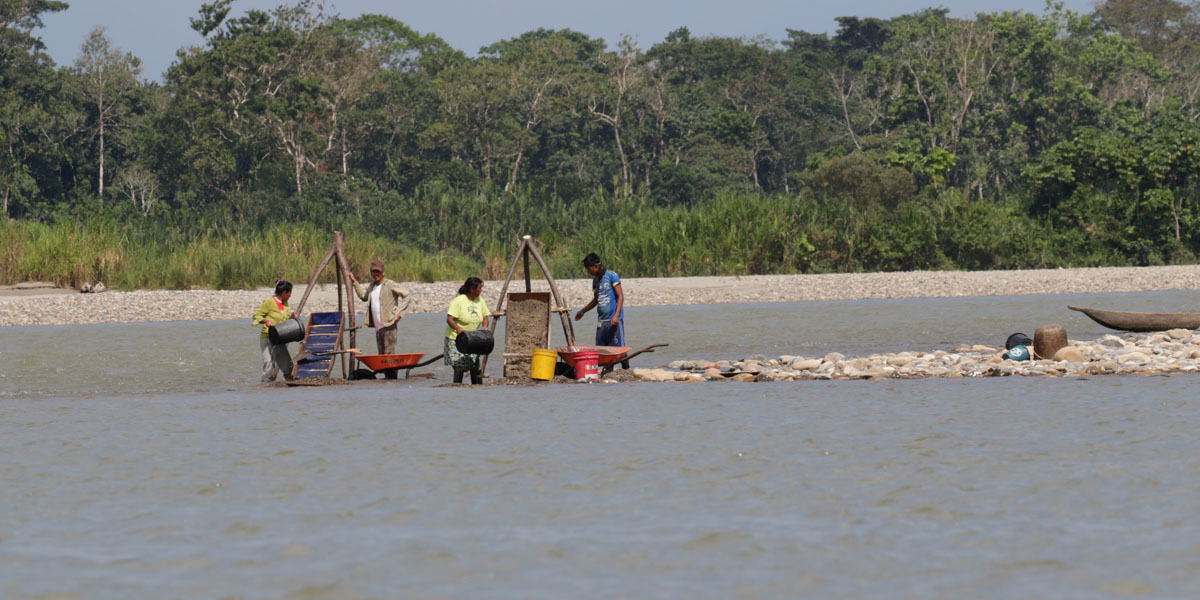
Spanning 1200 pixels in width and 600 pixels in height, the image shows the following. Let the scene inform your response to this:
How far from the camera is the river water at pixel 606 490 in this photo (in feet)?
19.1

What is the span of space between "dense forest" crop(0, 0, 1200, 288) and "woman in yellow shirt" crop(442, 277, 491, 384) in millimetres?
16128

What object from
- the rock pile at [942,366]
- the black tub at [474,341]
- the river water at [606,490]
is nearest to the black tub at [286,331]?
the river water at [606,490]

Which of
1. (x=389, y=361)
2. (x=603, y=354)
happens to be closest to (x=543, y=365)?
(x=603, y=354)

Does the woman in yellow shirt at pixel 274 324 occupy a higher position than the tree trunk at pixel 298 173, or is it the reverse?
the tree trunk at pixel 298 173

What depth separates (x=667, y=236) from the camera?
105 feet

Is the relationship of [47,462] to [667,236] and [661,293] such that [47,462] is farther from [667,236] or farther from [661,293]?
[667,236]

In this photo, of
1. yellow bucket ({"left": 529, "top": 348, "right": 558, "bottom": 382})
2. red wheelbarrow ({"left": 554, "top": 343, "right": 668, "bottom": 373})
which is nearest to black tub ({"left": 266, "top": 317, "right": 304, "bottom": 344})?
yellow bucket ({"left": 529, "top": 348, "right": 558, "bottom": 382})

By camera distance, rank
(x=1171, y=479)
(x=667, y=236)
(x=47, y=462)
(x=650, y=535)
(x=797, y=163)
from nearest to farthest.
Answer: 1. (x=650, y=535)
2. (x=1171, y=479)
3. (x=47, y=462)
4. (x=667, y=236)
5. (x=797, y=163)

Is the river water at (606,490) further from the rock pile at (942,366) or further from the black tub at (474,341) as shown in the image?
the rock pile at (942,366)

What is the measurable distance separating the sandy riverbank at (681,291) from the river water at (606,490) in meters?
11.2

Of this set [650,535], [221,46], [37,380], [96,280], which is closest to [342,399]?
[37,380]

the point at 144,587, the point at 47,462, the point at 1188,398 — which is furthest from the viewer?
the point at 1188,398

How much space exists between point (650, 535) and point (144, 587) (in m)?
2.27

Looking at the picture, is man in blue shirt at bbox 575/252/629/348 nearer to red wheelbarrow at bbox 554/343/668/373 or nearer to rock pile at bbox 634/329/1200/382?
red wheelbarrow at bbox 554/343/668/373
